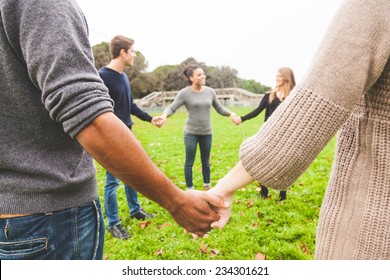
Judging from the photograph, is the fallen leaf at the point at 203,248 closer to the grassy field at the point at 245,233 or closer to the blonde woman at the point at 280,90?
the grassy field at the point at 245,233

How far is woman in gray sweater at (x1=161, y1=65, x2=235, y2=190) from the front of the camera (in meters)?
6.52

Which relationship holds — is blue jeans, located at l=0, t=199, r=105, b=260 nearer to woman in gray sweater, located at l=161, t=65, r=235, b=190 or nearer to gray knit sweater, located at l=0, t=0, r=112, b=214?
gray knit sweater, located at l=0, t=0, r=112, b=214

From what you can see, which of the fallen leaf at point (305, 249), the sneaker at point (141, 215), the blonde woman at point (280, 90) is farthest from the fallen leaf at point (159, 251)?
the blonde woman at point (280, 90)

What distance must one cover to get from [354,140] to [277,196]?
16.9ft

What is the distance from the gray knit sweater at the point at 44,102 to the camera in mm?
1227

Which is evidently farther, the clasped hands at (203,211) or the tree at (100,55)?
the tree at (100,55)

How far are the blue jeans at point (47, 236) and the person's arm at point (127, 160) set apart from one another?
33 cm

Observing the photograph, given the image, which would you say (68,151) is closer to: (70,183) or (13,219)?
(70,183)

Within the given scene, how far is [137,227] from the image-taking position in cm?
527

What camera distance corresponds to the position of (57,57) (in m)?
1.23

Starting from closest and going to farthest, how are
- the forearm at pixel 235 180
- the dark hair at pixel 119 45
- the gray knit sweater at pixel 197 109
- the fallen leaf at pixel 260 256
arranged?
the forearm at pixel 235 180 < the fallen leaf at pixel 260 256 < the dark hair at pixel 119 45 < the gray knit sweater at pixel 197 109

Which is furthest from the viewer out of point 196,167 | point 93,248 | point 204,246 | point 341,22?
point 196,167

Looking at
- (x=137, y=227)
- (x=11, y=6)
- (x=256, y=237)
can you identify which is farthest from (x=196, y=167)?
(x=11, y=6)

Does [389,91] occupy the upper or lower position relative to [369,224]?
upper
